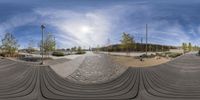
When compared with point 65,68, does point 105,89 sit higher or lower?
lower

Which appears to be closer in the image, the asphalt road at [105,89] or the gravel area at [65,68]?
the asphalt road at [105,89]

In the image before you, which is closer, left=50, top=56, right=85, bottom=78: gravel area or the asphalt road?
the asphalt road

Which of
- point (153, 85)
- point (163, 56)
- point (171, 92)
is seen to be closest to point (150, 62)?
point (163, 56)

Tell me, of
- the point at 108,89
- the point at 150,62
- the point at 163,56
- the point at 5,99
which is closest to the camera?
the point at 5,99

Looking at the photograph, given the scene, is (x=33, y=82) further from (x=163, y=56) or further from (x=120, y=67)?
(x=163, y=56)

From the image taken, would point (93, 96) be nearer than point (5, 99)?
No

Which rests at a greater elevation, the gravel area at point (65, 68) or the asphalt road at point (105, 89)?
the gravel area at point (65, 68)

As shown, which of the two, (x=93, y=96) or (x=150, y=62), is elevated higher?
(x=150, y=62)

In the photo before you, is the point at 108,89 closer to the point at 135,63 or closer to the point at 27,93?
the point at 27,93

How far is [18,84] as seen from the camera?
11.3m

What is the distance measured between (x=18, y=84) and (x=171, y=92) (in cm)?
643

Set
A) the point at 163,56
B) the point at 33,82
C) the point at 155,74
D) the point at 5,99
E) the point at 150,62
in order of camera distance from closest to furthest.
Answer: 1. the point at 5,99
2. the point at 33,82
3. the point at 155,74
4. the point at 150,62
5. the point at 163,56

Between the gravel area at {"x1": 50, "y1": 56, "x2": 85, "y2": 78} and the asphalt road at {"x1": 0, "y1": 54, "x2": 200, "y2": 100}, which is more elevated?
the gravel area at {"x1": 50, "y1": 56, "x2": 85, "y2": 78}

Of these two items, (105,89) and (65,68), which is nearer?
(105,89)
